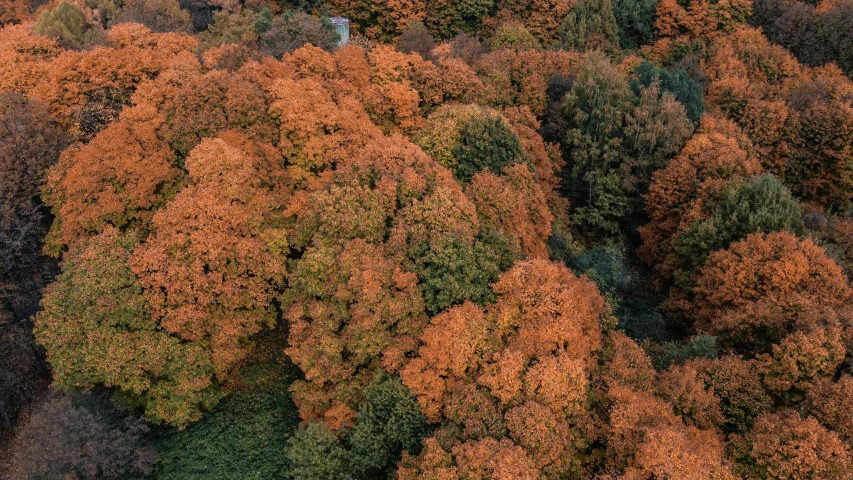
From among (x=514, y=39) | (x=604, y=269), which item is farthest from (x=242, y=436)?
(x=514, y=39)

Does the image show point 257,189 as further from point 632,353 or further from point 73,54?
point 632,353

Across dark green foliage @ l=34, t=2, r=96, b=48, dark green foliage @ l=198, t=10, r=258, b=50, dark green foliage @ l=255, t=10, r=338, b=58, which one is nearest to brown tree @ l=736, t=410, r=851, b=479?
dark green foliage @ l=255, t=10, r=338, b=58

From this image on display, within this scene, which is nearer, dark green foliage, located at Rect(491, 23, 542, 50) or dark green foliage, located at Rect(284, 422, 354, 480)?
dark green foliage, located at Rect(284, 422, 354, 480)

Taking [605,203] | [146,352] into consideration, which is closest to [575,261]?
[605,203]

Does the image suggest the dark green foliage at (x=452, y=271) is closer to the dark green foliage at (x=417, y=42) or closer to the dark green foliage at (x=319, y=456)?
the dark green foliage at (x=319, y=456)

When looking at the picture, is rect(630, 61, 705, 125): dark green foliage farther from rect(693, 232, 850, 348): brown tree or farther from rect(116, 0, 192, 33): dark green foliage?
rect(116, 0, 192, 33): dark green foliage

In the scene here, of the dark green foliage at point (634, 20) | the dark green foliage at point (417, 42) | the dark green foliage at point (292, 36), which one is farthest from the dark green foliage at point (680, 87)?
the dark green foliage at point (292, 36)
